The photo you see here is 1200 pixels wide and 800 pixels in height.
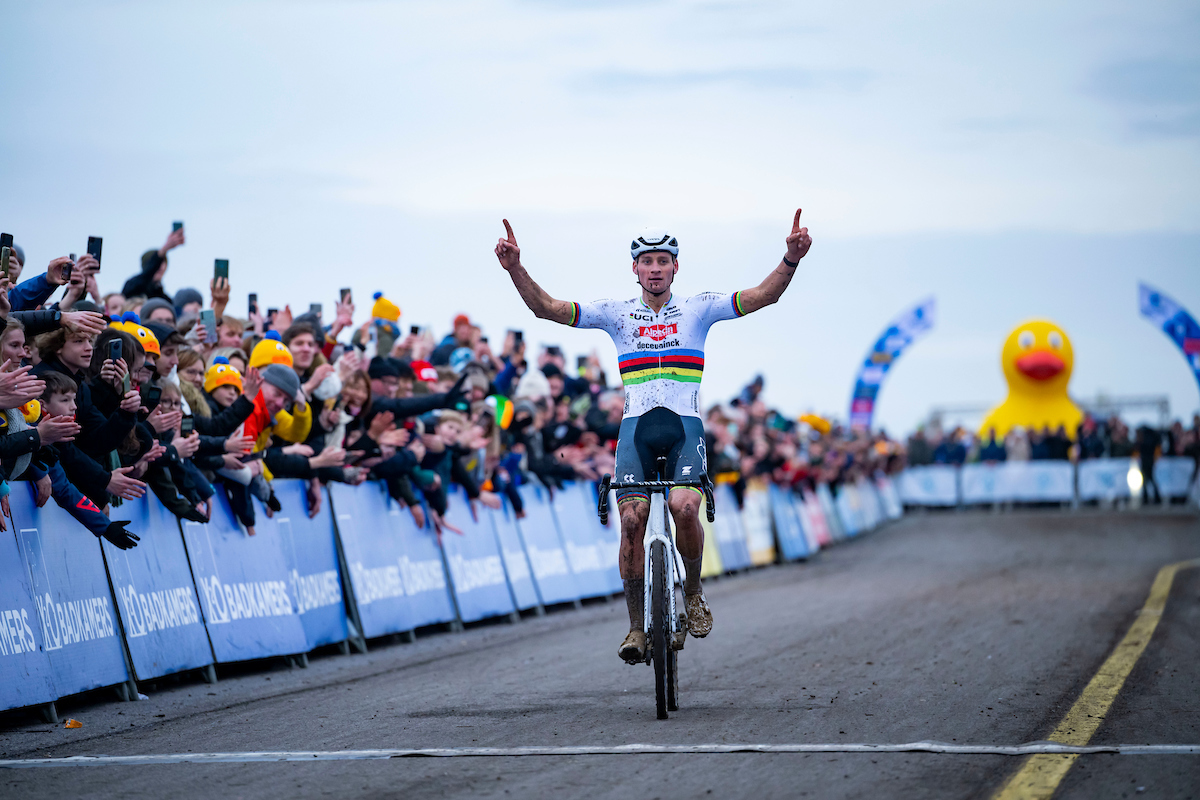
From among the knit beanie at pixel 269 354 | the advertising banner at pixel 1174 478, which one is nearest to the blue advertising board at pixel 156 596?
the knit beanie at pixel 269 354

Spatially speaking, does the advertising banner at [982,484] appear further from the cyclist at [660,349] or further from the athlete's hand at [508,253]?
the athlete's hand at [508,253]

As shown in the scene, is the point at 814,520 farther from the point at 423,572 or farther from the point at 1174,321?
the point at 1174,321

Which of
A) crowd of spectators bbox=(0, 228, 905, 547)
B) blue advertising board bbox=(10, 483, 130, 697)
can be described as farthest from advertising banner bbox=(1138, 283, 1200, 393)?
blue advertising board bbox=(10, 483, 130, 697)

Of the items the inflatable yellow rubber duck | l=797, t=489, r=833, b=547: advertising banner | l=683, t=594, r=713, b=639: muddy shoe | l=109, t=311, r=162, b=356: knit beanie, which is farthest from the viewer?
the inflatable yellow rubber duck

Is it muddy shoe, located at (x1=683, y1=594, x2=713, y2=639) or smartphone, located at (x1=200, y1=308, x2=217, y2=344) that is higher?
smartphone, located at (x1=200, y1=308, x2=217, y2=344)

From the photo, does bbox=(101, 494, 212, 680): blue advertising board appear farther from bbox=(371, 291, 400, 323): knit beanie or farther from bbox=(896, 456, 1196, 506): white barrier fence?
bbox=(896, 456, 1196, 506): white barrier fence

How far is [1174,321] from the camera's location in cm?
4766

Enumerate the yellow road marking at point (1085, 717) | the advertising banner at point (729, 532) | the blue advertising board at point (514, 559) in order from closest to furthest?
the yellow road marking at point (1085, 717), the blue advertising board at point (514, 559), the advertising banner at point (729, 532)

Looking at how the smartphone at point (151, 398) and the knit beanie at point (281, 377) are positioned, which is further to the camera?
the knit beanie at point (281, 377)

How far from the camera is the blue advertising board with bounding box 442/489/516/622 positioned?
14.5 metres

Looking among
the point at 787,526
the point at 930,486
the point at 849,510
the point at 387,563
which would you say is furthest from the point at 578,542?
the point at 930,486

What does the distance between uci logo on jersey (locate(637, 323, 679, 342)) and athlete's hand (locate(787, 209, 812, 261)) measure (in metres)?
0.79

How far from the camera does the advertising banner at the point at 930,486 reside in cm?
4419

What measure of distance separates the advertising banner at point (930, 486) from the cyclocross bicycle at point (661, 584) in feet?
123
